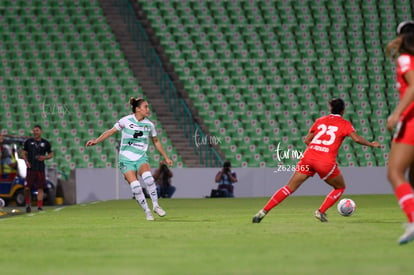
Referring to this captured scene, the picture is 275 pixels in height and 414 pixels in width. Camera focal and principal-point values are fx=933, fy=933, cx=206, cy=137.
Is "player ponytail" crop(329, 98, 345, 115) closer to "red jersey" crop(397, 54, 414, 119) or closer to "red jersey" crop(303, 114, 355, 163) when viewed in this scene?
"red jersey" crop(303, 114, 355, 163)

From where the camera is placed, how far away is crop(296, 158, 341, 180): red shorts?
45.2ft

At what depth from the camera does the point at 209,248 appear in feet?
30.5

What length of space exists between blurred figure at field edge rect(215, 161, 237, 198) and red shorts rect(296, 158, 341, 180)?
1442 cm

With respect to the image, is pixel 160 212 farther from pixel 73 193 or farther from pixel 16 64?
pixel 16 64

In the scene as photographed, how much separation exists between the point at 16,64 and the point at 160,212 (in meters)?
19.1

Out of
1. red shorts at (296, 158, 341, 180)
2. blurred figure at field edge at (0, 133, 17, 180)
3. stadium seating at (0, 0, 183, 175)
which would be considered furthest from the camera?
stadium seating at (0, 0, 183, 175)

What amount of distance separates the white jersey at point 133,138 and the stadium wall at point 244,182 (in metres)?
13.5

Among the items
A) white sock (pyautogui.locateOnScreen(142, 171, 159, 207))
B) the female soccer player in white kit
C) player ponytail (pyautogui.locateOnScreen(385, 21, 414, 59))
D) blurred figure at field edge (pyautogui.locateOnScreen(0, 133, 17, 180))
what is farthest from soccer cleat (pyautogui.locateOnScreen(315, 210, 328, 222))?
blurred figure at field edge (pyautogui.locateOnScreen(0, 133, 17, 180))

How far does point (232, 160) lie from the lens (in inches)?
1219

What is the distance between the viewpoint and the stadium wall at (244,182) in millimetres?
29141

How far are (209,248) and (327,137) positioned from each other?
5256mm

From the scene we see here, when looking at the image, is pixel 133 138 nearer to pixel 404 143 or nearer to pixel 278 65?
pixel 404 143

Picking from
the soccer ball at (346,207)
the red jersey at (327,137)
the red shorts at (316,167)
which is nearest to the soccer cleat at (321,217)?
the red shorts at (316,167)

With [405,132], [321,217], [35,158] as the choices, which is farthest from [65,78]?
[405,132]
